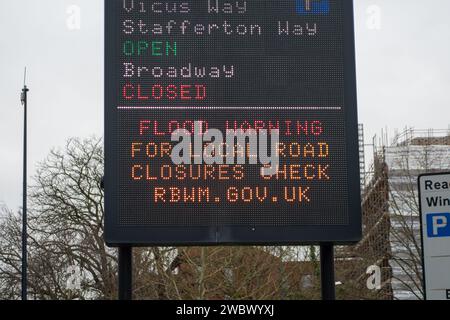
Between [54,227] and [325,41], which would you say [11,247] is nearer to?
[54,227]

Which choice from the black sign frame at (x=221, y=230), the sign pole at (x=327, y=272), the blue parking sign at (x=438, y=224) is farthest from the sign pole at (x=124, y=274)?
the blue parking sign at (x=438, y=224)

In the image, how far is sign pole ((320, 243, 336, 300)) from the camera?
37.8ft

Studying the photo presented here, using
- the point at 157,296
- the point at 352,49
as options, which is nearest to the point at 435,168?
the point at 157,296

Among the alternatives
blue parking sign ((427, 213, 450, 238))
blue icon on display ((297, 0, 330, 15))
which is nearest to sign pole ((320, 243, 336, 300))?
blue icon on display ((297, 0, 330, 15))

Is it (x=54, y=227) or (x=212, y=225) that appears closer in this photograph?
(x=212, y=225)

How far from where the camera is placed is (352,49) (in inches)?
445

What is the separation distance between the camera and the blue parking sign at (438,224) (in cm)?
727

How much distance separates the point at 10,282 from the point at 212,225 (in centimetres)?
2552

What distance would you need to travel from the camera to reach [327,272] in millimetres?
11602

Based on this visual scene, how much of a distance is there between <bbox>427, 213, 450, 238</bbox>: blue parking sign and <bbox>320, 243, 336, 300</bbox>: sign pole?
4.16 m
